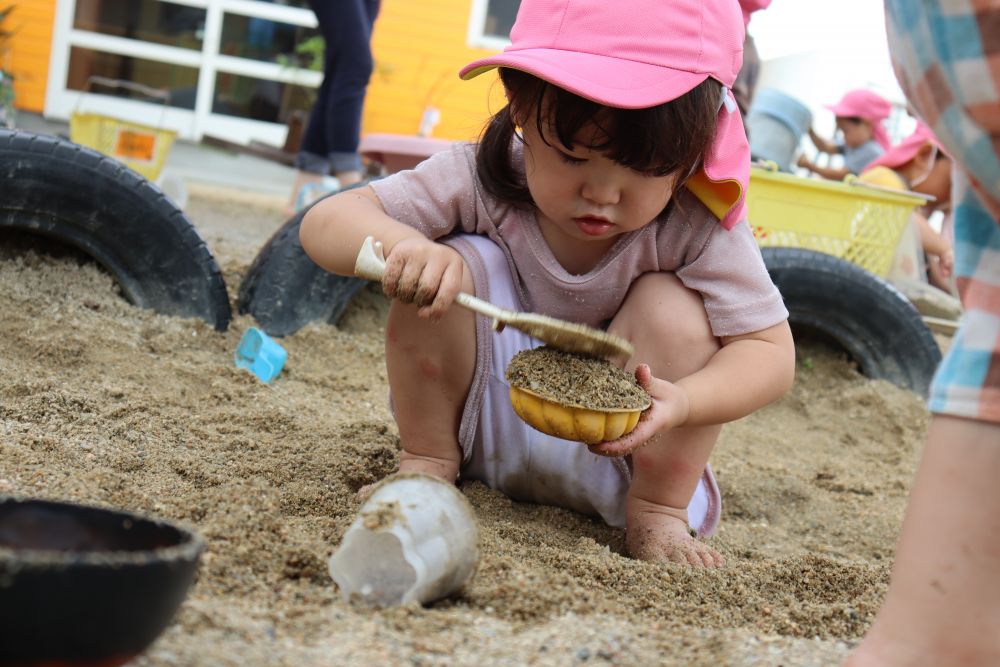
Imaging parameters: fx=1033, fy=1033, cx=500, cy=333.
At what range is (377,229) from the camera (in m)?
1.59

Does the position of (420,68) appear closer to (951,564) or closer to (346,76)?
(346,76)

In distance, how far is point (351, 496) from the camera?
160 centimetres

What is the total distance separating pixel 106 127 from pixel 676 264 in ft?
12.8

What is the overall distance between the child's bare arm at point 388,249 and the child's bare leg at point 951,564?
721 millimetres

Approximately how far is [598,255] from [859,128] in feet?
17.2

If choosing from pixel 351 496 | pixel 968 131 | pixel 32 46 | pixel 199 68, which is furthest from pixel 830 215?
pixel 32 46

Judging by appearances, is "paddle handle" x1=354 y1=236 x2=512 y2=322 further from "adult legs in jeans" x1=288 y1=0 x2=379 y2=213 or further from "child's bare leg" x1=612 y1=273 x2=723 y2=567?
"adult legs in jeans" x1=288 y1=0 x2=379 y2=213

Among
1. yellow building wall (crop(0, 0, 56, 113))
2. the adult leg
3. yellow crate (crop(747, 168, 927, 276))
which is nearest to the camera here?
yellow crate (crop(747, 168, 927, 276))

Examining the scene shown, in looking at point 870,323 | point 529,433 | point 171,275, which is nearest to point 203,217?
point 171,275

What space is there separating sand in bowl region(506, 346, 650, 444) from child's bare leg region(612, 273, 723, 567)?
0.23 m

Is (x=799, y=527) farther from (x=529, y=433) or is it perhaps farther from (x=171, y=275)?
(x=171, y=275)

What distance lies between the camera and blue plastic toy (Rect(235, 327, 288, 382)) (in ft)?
7.43

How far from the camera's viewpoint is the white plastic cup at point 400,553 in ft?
3.68

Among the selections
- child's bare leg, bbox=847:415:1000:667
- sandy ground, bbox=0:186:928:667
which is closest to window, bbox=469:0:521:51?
sandy ground, bbox=0:186:928:667
